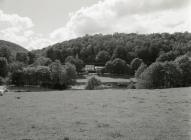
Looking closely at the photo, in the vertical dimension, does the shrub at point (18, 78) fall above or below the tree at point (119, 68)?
Result: below

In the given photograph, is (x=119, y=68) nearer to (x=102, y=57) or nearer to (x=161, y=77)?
(x=102, y=57)

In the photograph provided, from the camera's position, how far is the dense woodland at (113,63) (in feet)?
222

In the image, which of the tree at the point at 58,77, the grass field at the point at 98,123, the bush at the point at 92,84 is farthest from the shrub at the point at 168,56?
the grass field at the point at 98,123

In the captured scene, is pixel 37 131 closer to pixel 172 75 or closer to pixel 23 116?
pixel 23 116

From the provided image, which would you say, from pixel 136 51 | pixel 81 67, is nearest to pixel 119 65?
pixel 81 67

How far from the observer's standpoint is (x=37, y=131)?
599 inches

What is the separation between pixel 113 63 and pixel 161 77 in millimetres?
73608

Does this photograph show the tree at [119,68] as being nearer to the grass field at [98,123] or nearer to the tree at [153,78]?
the tree at [153,78]

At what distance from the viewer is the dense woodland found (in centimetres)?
6781

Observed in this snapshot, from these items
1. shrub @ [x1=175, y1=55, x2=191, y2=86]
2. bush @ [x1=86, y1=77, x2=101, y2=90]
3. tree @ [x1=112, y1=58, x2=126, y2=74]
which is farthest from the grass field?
tree @ [x1=112, y1=58, x2=126, y2=74]

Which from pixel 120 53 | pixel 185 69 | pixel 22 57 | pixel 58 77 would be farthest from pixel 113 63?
pixel 185 69

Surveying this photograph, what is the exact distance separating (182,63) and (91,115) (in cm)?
6102

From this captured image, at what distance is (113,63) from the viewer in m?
140

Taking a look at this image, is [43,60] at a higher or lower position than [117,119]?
higher
